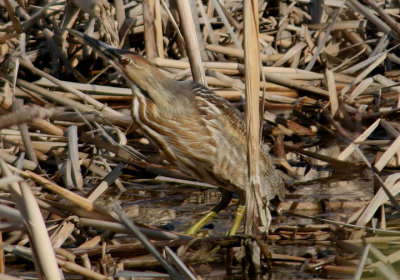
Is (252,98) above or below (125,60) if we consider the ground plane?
below

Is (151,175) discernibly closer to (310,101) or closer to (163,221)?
(163,221)

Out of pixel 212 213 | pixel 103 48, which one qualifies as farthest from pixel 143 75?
pixel 212 213

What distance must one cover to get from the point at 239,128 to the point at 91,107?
986 mm

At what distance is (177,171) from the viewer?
374cm

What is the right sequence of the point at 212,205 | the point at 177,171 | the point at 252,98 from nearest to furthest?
the point at 252,98 → the point at 212,205 → the point at 177,171

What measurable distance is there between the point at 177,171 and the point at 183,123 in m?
0.62

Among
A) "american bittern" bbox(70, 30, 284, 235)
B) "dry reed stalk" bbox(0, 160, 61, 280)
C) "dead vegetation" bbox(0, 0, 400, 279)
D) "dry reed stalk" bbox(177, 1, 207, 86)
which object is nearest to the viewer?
"dry reed stalk" bbox(0, 160, 61, 280)

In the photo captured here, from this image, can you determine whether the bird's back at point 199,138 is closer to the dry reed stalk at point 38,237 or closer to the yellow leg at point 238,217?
the yellow leg at point 238,217

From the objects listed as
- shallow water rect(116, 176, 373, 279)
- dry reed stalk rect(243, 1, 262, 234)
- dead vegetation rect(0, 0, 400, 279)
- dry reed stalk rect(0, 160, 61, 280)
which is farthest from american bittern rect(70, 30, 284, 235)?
dry reed stalk rect(0, 160, 61, 280)

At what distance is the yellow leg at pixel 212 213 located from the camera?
3.14 metres

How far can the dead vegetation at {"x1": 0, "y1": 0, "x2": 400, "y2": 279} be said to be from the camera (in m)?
2.66

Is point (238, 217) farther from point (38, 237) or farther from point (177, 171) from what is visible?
point (38, 237)

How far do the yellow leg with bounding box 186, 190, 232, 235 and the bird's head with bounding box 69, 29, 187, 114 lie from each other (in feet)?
1.65

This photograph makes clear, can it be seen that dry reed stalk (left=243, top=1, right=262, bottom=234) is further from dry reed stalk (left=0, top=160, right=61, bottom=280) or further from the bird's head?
dry reed stalk (left=0, top=160, right=61, bottom=280)
